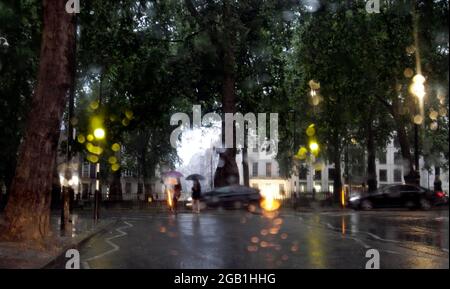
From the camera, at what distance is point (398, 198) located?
30.0 m

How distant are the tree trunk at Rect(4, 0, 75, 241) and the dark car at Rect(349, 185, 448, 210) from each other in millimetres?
21594

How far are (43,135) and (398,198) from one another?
75.4 ft

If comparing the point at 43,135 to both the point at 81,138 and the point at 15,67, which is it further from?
the point at 81,138

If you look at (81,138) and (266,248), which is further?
(81,138)

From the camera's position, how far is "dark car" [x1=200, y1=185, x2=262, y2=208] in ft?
97.0

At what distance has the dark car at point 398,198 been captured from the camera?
30.0m

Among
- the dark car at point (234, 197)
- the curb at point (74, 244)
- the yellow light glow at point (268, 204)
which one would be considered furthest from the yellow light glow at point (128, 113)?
the curb at point (74, 244)

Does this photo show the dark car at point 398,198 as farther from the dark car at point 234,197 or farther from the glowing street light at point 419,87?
the glowing street light at point 419,87

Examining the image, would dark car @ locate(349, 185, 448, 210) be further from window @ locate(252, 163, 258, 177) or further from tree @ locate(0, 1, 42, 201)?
window @ locate(252, 163, 258, 177)

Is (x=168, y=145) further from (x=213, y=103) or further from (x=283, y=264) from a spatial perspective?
(x=283, y=264)

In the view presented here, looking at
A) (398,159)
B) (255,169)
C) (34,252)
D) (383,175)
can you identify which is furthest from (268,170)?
(34,252)

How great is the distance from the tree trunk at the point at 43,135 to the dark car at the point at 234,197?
1786cm
